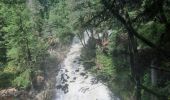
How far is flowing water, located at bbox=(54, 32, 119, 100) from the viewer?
1254 inches

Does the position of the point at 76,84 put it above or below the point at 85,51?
below

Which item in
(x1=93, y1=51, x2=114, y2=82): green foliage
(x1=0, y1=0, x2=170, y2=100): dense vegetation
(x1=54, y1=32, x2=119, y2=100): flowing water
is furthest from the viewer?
(x1=54, y1=32, x2=119, y2=100): flowing water

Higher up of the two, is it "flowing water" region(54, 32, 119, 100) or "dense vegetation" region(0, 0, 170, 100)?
"dense vegetation" region(0, 0, 170, 100)

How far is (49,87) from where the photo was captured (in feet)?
116

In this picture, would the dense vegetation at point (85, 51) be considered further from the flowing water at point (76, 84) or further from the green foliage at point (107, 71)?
the flowing water at point (76, 84)

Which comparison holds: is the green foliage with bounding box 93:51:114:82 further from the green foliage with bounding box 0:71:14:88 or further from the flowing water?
the green foliage with bounding box 0:71:14:88

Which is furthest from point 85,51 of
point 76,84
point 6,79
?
point 6,79

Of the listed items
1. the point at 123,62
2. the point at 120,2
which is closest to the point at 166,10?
the point at 120,2

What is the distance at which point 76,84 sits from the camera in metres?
36.0

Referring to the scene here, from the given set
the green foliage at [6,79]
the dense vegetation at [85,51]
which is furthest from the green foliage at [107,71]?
the green foliage at [6,79]

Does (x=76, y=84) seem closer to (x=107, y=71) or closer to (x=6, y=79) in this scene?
(x=6, y=79)

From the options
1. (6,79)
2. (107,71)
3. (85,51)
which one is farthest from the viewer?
(85,51)

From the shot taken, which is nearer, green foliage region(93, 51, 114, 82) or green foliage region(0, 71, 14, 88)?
green foliage region(93, 51, 114, 82)

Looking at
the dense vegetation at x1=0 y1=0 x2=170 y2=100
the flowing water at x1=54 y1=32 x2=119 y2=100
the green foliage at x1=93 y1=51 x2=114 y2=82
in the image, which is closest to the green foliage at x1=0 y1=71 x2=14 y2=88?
the dense vegetation at x1=0 y1=0 x2=170 y2=100
